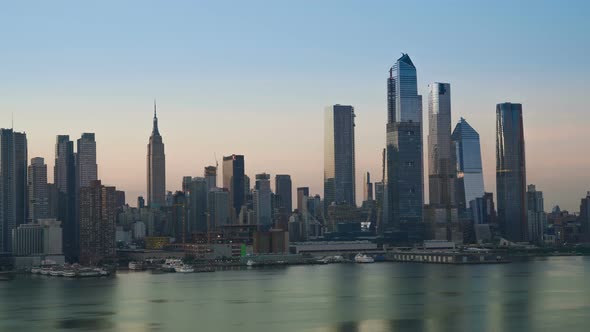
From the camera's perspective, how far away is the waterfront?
61.7 metres

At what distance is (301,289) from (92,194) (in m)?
90.7

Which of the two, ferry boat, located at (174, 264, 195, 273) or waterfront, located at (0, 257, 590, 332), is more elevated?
ferry boat, located at (174, 264, 195, 273)

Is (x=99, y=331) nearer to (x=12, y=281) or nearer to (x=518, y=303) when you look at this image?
(x=518, y=303)

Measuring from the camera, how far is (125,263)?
16188cm

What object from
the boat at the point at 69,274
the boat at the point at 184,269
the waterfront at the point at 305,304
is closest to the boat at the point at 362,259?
the boat at the point at 184,269

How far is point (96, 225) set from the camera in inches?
6683

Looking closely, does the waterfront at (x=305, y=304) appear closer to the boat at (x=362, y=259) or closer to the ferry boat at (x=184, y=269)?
the ferry boat at (x=184, y=269)

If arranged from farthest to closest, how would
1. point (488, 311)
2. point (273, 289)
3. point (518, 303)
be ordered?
point (273, 289)
point (518, 303)
point (488, 311)

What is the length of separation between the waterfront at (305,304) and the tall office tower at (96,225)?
51.5 meters

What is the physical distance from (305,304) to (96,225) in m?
101

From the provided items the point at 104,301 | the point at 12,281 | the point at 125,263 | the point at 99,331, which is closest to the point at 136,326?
the point at 99,331

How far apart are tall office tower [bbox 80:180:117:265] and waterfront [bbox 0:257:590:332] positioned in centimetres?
5152

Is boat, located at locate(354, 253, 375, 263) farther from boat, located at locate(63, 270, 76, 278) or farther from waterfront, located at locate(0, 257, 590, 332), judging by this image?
boat, located at locate(63, 270, 76, 278)

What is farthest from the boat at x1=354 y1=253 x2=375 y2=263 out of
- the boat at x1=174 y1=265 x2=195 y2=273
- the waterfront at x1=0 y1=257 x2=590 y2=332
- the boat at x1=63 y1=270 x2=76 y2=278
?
the boat at x1=63 y1=270 x2=76 y2=278
